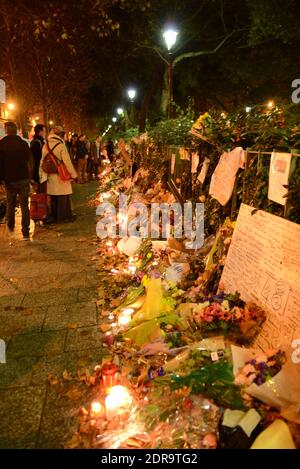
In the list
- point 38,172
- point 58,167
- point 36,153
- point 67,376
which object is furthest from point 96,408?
point 36,153

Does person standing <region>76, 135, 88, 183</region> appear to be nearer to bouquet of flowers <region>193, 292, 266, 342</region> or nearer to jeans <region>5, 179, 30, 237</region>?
jeans <region>5, 179, 30, 237</region>

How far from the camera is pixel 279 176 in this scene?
3682 millimetres

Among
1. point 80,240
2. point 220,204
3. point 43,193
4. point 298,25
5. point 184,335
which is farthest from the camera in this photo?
point 298,25

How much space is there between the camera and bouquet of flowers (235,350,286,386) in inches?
112

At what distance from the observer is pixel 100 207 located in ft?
36.0

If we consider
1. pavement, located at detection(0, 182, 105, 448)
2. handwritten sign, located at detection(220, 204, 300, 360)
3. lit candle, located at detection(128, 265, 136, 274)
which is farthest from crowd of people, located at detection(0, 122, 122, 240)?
handwritten sign, located at detection(220, 204, 300, 360)

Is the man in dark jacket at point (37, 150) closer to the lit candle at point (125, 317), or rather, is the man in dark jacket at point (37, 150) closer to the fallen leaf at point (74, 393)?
the lit candle at point (125, 317)

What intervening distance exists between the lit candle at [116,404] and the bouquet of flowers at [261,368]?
86 centimetres

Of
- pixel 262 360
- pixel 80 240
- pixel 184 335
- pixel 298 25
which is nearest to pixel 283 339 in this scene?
Answer: pixel 262 360

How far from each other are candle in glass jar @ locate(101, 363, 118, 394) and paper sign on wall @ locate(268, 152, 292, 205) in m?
2.11

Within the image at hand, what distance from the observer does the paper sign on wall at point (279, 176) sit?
3.54 meters

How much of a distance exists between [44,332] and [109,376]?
4.72ft
